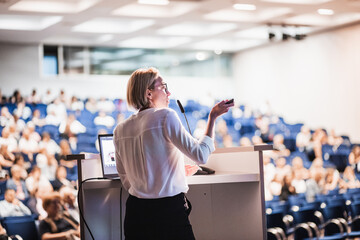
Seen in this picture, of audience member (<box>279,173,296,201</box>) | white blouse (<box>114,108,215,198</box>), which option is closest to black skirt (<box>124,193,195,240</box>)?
white blouse (<box>114,108,215,198</box>)

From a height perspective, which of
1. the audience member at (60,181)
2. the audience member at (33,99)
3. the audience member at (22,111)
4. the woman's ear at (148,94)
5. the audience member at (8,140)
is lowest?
the audience member at (60,181)

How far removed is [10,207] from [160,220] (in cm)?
407

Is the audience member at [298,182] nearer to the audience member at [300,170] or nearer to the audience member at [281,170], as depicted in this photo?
the audience member at [300,170]

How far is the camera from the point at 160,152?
206cm

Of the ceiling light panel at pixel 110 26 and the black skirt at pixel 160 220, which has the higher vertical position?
the ceiling light panel at pixel 110 26

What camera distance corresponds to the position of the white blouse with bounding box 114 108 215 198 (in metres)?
2.03

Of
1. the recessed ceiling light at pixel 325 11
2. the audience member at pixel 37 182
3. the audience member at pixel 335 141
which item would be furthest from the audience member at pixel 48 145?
the recessed ceiling light at pixel 325 11

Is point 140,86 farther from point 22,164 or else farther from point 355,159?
point 355,159

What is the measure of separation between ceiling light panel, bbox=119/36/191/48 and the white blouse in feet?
32.0

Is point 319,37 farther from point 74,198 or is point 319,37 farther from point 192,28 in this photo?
point 74,198

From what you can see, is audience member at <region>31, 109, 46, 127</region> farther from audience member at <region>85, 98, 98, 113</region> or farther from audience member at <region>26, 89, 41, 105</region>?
audience member at <region>85, 98, 98, 113</region>

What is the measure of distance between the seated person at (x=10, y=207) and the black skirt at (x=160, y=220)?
3.94 m

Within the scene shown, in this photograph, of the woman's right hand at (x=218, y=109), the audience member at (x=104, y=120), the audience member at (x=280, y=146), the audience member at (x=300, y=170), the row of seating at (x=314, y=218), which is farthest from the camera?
the audience member at (x=104, y=120)

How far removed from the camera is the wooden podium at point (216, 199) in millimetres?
2566
